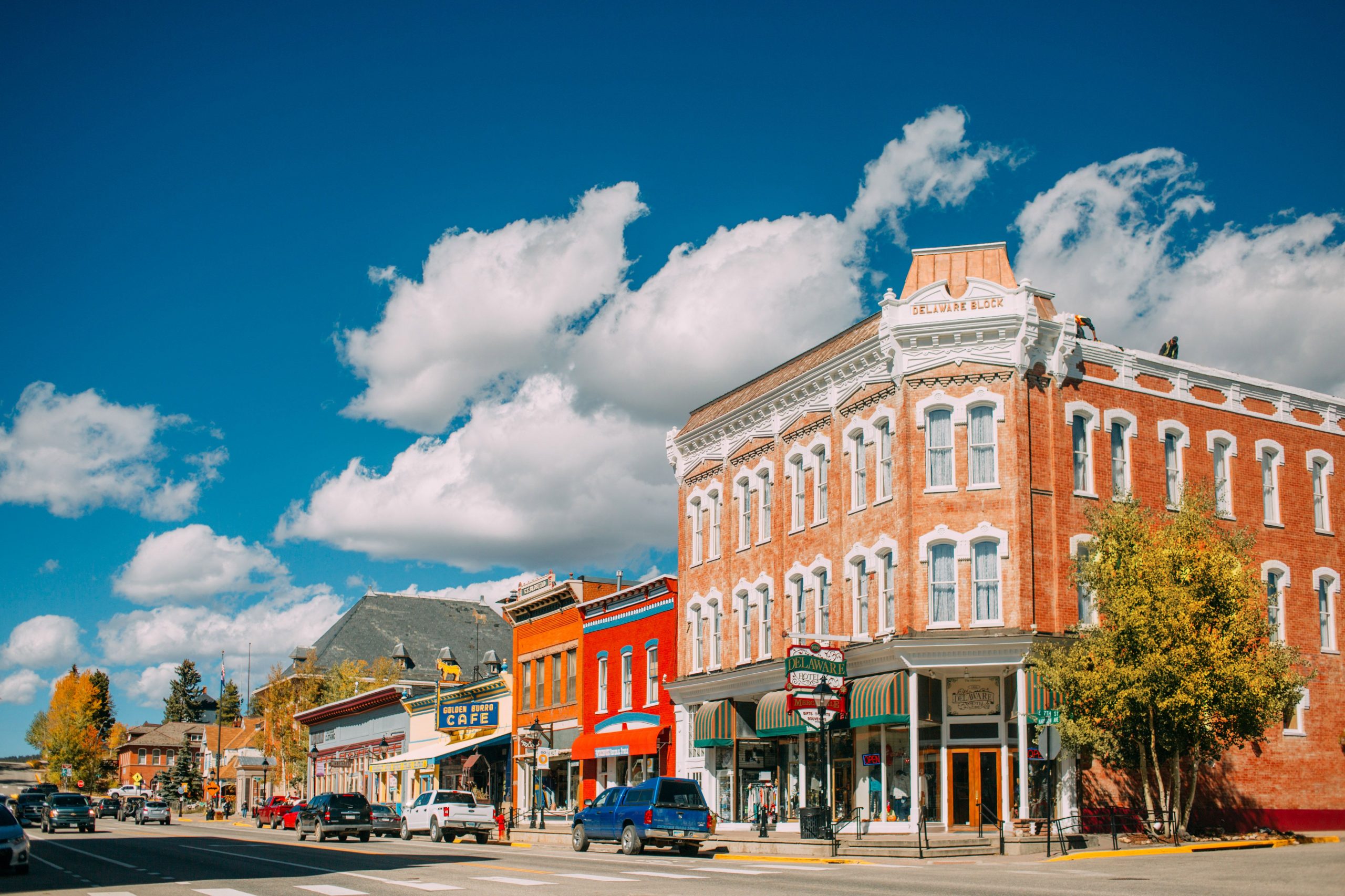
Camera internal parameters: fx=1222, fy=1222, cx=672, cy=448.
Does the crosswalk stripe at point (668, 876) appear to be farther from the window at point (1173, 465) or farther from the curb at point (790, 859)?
the window at point (1173, 465)

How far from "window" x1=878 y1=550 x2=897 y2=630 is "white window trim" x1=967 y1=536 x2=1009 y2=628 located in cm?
213

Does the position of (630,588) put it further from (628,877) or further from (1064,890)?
(1064,890)

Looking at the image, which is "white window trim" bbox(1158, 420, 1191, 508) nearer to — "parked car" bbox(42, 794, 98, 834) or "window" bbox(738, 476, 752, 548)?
"window" bbox(738, 476, 752, 548)

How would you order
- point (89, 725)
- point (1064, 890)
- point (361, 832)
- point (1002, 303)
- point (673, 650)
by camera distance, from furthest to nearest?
point (89, 725) → point (673, 650) → point (361, 832) → point (1002, 303) → point (1064, 890)

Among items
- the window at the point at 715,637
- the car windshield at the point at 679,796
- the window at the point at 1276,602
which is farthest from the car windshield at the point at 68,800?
the window at the point at 1276,602

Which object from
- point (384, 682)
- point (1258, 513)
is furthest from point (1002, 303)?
point (384, 682)


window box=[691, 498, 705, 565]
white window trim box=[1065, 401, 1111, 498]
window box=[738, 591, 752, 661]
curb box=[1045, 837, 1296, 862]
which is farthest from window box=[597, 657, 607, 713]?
curb box=[1045, 837, 1296, 862]

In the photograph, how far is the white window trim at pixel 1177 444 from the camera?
1377 inches

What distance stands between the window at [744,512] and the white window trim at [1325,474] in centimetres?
1764

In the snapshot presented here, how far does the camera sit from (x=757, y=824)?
1400 inches

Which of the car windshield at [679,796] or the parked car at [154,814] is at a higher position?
the car windshield at [679,796]

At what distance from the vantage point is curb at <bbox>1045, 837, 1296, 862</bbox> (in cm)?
2558

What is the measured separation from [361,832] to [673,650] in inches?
494

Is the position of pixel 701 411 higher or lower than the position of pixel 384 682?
higher
